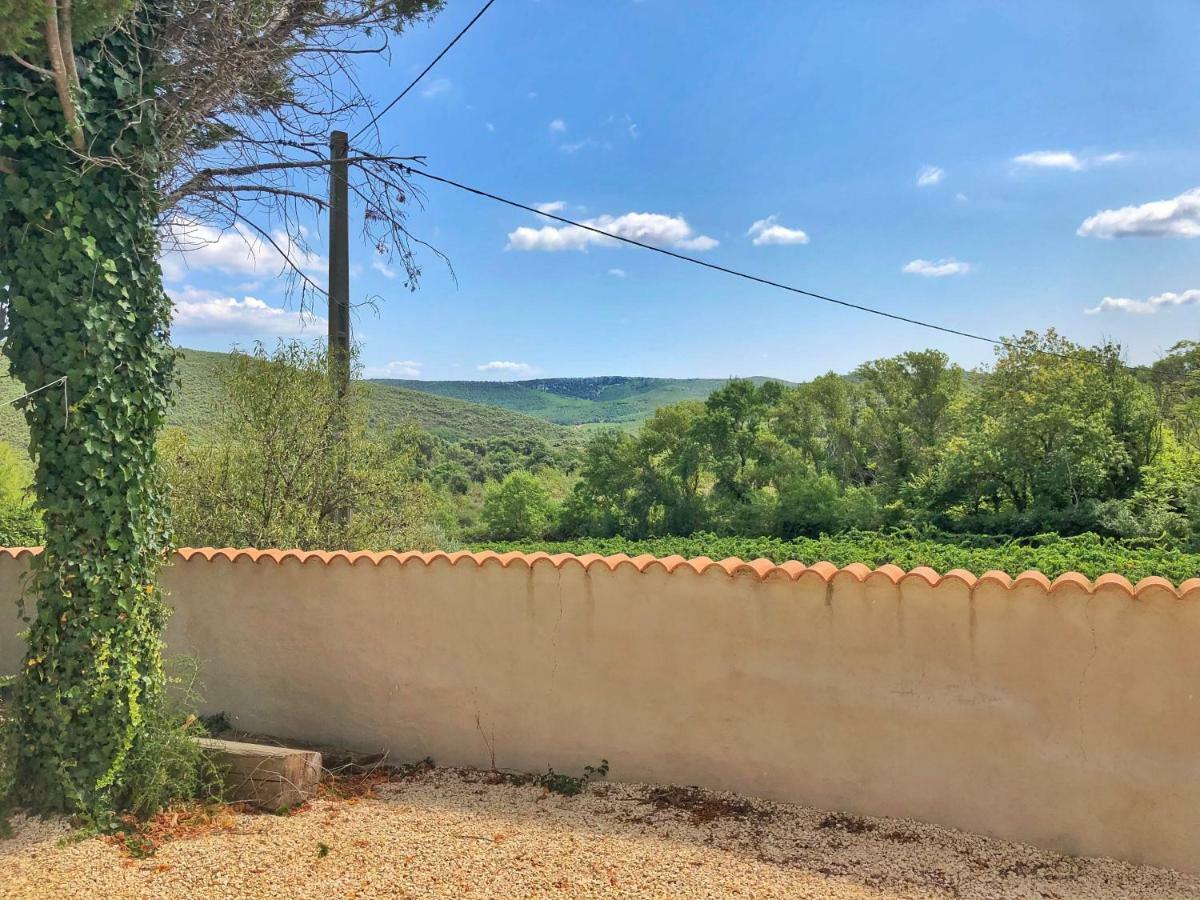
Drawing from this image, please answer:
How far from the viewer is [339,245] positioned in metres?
7.10

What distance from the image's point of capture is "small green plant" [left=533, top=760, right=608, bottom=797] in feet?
13.9

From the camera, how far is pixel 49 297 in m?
3.44

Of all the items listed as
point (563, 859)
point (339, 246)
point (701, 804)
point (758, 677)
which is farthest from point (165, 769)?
point (339, 246)

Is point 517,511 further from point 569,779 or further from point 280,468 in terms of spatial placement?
point 569,779

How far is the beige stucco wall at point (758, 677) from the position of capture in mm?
3465

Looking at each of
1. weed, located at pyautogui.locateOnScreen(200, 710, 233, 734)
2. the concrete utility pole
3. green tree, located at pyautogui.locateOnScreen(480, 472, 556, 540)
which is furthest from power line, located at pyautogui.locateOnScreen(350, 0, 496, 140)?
green tree, located at pyautogui.locateOnScreen(480, 472, 556, 540)

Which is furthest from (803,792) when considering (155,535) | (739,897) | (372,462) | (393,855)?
(372,462)

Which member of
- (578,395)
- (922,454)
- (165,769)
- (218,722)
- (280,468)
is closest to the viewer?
(165,769)

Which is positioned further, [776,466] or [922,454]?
[776,466]

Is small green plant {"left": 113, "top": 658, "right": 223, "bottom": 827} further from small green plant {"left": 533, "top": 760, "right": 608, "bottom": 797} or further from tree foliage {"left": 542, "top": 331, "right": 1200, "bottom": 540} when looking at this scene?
tree foliage {"left": 542, "top": 331, "right": 1200, "bottom": 540}

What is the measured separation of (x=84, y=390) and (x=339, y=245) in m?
3.93

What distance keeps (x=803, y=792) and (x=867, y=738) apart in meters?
0.45

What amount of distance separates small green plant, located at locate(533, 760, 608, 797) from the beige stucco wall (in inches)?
2.5

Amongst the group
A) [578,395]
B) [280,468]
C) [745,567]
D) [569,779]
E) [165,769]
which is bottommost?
[569,779]
